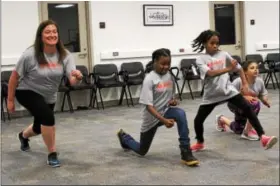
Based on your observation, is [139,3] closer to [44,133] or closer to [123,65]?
[123,65]

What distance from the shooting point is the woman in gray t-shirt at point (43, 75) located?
337 centimetres

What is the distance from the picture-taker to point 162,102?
340 cm

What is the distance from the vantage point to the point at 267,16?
929 centimetres

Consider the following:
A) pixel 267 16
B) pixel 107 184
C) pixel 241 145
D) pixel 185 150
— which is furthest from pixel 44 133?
pixel 267 16

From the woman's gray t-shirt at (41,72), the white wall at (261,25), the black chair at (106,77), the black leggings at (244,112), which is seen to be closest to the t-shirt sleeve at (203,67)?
the black leggings at (244,112)

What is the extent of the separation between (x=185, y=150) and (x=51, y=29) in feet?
4.58

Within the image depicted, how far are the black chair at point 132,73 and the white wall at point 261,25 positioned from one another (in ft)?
8.76

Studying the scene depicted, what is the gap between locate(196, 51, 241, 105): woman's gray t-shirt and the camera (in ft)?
11.9

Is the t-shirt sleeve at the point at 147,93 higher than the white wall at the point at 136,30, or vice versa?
the white wall at the point at 136,30

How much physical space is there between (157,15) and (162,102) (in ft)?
16.5

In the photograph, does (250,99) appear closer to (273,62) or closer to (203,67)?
(203,67)

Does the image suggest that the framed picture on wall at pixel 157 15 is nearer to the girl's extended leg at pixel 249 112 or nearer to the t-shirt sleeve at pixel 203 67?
the t-shirt sleeve at pixel 203 67

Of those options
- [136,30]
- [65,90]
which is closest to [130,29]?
[136,30]

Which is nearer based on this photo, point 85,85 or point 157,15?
point 85,85
